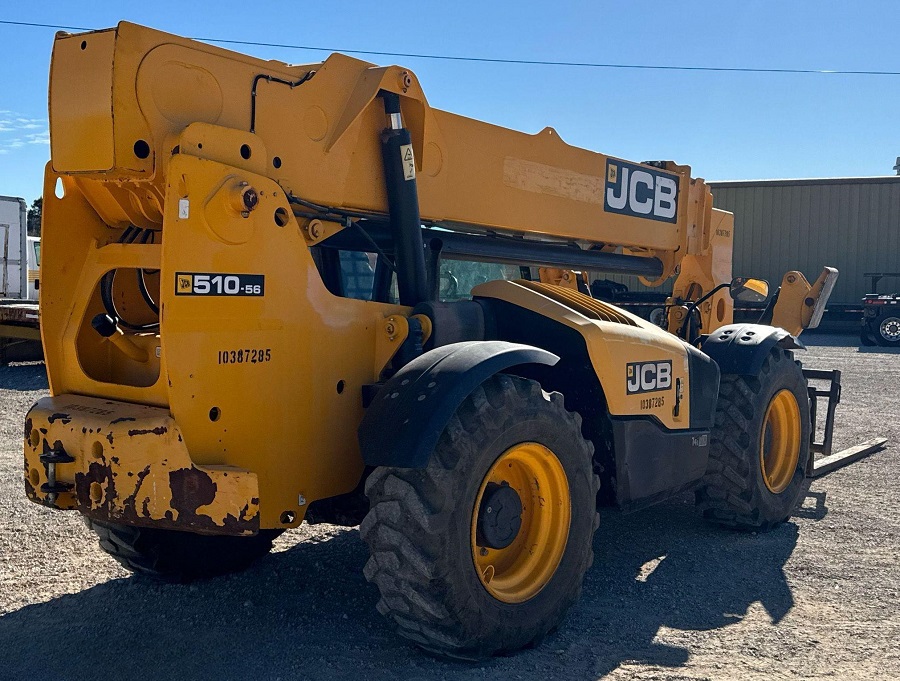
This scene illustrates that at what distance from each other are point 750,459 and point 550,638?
2.41 m

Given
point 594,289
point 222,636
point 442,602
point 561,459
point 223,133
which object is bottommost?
point 222,636

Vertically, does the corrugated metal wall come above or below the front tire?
above

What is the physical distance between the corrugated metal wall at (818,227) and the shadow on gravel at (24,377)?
56.6 ft

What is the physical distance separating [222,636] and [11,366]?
13424mm

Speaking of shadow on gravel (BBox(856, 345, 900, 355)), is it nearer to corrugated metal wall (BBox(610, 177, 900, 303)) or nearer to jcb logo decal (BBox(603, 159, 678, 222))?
corrugated metal wall (BBox(610, 177, 900, 303))

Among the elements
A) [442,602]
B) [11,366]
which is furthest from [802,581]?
[11,366]

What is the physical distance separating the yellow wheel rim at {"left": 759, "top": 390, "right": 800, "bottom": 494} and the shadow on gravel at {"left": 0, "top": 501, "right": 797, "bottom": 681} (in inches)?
34.9

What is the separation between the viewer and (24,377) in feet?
48.6

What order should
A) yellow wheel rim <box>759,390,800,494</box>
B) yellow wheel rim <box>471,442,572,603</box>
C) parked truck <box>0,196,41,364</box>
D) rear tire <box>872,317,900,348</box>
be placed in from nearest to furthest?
1. yellow wheel rim <box>471,442,572,603</box>
2. yellow wheel rim <box>759,390,800,494</box>
3. parked truck <box>0,196,41,364</box>
4. rear tire <box>872,317,900,348</box>

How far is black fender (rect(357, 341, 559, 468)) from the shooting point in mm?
3727

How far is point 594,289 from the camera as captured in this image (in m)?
8.15

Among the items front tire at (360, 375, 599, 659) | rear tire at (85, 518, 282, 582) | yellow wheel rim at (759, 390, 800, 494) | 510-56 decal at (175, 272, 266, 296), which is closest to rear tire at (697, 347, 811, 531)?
yellow wheel rim at (759, 390, 800, 494)

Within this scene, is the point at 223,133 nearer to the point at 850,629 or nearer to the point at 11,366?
the point at 850,629

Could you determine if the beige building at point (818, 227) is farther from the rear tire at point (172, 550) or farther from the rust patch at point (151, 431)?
the rust patch at point (151, 431)
